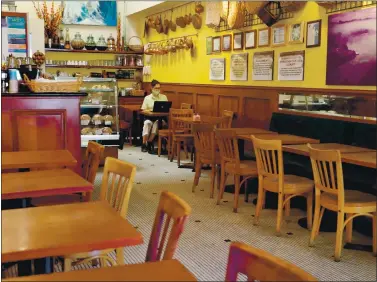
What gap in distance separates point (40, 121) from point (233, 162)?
191 centimetres

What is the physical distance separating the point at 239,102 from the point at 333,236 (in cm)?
348

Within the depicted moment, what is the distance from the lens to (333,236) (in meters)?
3.99

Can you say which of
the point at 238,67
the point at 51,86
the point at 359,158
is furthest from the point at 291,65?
the point at 51,86

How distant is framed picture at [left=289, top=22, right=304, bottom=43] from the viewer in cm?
567

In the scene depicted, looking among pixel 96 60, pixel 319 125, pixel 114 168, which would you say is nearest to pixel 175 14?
pixel 96 60

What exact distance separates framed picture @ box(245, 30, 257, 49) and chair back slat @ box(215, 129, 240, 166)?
242 centimetres

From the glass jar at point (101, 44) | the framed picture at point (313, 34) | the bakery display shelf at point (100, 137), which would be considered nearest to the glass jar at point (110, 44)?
the glass jar at point (101, 44)

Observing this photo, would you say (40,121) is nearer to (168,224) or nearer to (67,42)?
(168,224)

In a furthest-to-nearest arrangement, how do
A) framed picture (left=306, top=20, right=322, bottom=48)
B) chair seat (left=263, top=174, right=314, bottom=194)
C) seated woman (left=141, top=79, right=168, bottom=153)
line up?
seated woman (left=141, top=79, right=168, bottom=153) → framed picture (left=306, top=20, right=322, bottom=48) → chair seat (left=263, top=174, right=314, bottom=194)

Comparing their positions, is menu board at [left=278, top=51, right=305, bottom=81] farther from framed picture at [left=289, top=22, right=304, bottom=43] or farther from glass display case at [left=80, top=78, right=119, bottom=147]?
glass display case at [left=80, top=78, right=119, bottom=147]

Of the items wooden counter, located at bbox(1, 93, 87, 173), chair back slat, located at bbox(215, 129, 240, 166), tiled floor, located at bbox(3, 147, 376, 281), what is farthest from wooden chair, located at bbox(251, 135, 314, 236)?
wooden counter, located at bbox(1, 93, 87, 173)

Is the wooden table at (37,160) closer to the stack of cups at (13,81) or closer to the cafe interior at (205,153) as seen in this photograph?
the cafe interior at (205,153)

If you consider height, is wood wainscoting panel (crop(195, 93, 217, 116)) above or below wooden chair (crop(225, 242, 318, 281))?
above

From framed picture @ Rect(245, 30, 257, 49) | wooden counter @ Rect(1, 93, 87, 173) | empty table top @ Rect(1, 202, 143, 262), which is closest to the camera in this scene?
empty table top @ Rect(1, 202, 143, 262)
